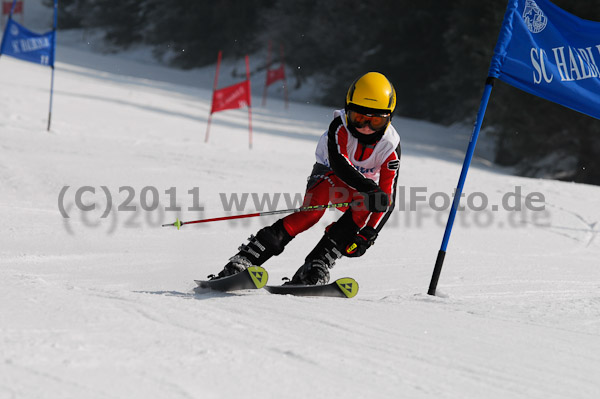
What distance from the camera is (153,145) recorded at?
12086mm

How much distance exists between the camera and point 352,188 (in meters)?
4.59

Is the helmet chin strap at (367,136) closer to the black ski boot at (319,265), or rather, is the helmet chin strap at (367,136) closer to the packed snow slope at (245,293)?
the black ski boot at (319,265)

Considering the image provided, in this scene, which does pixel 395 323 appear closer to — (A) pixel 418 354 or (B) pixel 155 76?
(A) pixel 418 354

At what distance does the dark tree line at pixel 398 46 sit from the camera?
57.1 ft

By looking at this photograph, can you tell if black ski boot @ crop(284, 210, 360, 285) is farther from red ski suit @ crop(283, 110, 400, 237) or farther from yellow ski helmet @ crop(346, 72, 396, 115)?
yellow ski helmet @ crop(346, 72, 396, 115)

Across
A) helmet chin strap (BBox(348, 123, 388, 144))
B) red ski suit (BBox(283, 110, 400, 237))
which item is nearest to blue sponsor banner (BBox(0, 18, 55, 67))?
red ski suit (BBox(283, 110, 400, 237))

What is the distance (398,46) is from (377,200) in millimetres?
23420

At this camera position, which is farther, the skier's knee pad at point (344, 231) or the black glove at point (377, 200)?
the skier's knee pad at point (344, 231)

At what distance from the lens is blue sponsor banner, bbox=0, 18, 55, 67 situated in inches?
455

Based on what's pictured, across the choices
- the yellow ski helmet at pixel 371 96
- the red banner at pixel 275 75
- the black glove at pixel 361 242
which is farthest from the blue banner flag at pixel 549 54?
the red banner at pixel 275 75

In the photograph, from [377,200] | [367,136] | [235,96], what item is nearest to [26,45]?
[235,96]

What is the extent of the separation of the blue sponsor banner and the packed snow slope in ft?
4.16

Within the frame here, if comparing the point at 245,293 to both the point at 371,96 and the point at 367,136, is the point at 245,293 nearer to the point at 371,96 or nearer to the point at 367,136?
the point at 367,136

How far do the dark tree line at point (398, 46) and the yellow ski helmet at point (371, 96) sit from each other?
13308 mm
